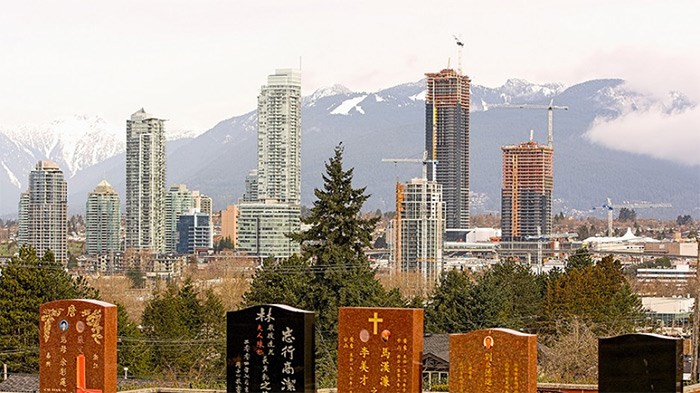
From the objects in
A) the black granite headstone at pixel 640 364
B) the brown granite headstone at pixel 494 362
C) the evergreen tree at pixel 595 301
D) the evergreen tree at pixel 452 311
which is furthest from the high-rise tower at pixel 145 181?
the black granite headstone at pixel 640 364

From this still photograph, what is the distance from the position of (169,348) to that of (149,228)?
485 feet

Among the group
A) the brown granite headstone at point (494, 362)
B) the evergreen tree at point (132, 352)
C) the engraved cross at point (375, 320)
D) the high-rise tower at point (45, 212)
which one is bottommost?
the evergreen tree at point (132, 352)

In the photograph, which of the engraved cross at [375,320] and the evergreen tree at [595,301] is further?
the evergreen tree at [595,301]

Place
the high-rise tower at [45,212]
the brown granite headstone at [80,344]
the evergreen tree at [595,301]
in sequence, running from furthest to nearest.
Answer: the high-rise tower at [45,212], the evergreen tree at [595,301], the brown granite headstone at [80,344]

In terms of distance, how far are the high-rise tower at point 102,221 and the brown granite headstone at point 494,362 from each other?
146 metres

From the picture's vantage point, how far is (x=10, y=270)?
2642 centimetres

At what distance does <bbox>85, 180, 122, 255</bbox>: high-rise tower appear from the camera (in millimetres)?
162375

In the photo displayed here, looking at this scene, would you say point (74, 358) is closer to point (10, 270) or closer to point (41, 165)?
point (10, 270)

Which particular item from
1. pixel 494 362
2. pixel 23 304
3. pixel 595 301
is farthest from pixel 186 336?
pixel 494 362

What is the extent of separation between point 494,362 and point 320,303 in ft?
49.2

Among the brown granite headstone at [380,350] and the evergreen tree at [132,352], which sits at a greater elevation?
the brown granite headstone at [380,350]

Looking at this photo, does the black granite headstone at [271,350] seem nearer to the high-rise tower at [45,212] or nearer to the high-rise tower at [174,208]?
the high-rise tower at [45,212]

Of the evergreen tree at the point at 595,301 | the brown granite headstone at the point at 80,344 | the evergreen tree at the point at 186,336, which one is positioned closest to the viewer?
the brown granite headstone at the point at 80,344

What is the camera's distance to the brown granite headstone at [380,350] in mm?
11789
